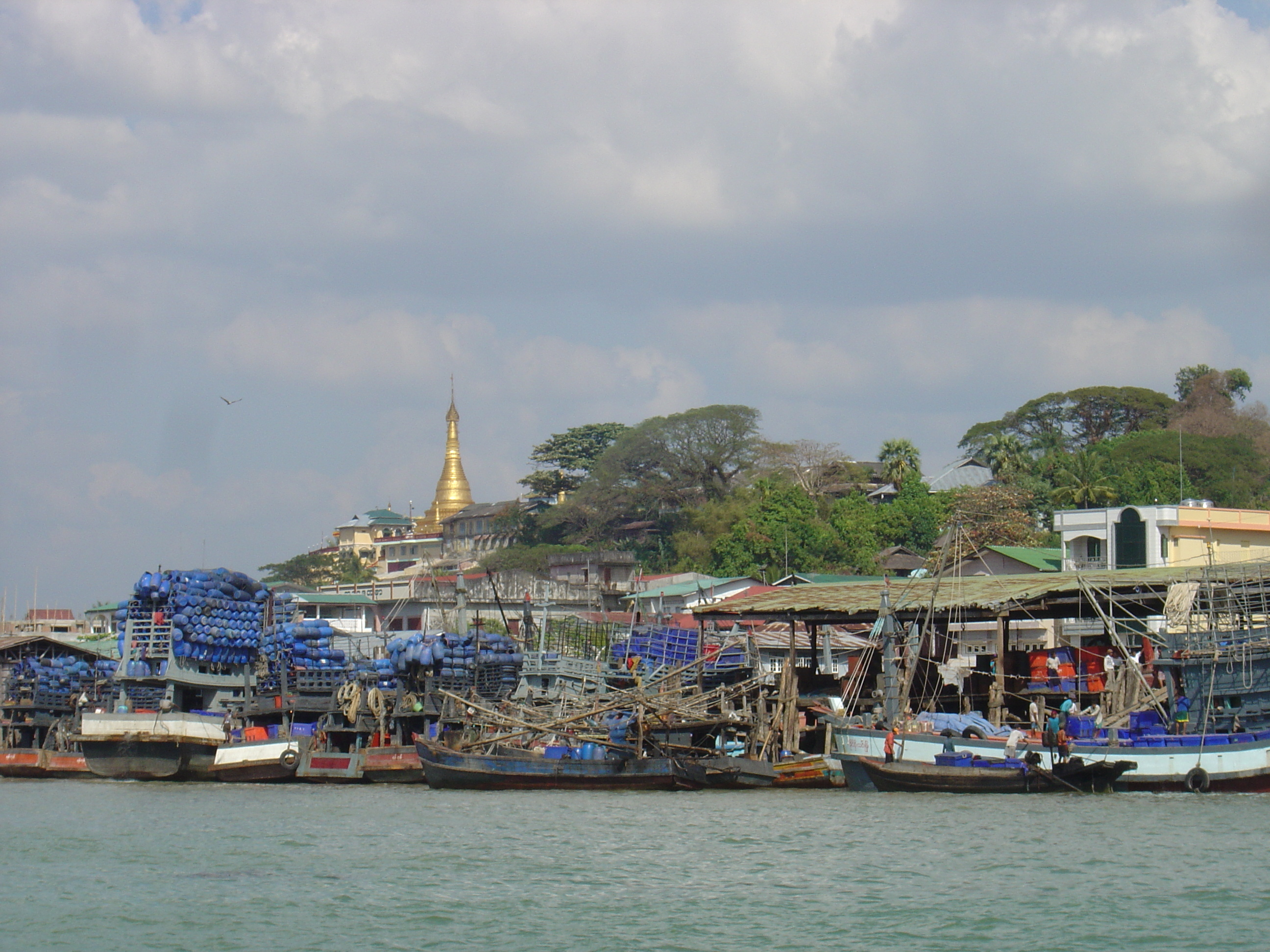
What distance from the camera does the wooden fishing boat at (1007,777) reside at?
2986cm

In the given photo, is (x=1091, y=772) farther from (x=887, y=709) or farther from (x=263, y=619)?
(x=263, y=619)

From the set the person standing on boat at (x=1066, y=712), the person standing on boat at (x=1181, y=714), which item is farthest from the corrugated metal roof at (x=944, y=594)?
the person standing on boat at (x=1181, y=714)

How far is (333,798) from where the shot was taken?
34.4 m

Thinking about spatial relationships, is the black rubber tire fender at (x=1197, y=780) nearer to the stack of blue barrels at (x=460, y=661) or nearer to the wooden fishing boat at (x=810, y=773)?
the wooden fishing boat at (x=810, y=773)

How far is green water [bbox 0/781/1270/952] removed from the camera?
19.1 meters

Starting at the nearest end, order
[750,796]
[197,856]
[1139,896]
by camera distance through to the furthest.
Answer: [1139,896], [197,856], [750,796]

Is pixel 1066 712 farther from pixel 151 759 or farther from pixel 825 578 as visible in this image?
pixel 825 578

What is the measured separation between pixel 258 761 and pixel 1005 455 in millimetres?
48820

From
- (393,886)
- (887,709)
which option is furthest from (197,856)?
(887,709)

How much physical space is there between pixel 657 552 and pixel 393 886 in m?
62.8

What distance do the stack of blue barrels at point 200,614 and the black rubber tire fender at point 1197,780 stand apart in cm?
2565

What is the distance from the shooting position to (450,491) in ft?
427

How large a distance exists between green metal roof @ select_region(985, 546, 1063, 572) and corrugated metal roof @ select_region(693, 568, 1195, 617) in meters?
13.7

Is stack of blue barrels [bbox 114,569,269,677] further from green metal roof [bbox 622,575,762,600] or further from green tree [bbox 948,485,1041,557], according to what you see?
green tree [bbox 948,485,1041,557]
